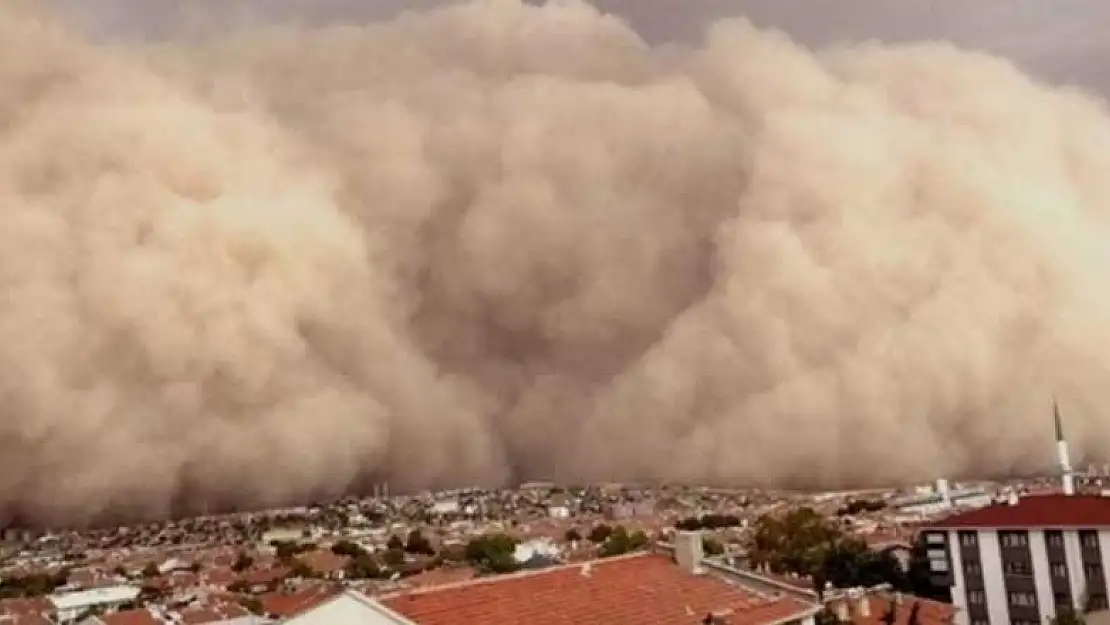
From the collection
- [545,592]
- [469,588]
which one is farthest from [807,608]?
[469,588]

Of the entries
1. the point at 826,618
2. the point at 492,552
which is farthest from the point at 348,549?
the point at 826,618

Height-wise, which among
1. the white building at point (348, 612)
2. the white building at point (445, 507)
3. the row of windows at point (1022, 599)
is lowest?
the row of windows at point (1022, 599)

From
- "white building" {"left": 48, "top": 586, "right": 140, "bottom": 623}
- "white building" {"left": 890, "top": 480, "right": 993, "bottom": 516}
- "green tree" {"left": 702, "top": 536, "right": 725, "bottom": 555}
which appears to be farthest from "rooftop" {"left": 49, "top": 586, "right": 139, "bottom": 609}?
"white building" {"left": 890, "top": 480, "right": 993, "bottom": 516}

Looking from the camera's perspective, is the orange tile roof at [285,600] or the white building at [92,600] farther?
the white building at [92,600]

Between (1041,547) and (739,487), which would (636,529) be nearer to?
(739,487)

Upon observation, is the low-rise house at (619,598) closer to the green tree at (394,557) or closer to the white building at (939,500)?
the green tree at (394,557)

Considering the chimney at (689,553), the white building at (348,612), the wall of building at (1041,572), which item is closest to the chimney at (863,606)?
the wall of building at (1041,572)

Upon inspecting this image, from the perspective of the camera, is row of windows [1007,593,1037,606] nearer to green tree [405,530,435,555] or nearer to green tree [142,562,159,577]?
green tree [405,530,435,555]

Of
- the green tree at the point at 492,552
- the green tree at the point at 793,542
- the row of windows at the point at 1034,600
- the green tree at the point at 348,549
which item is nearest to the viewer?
the row of windows at the point at 1034,600
